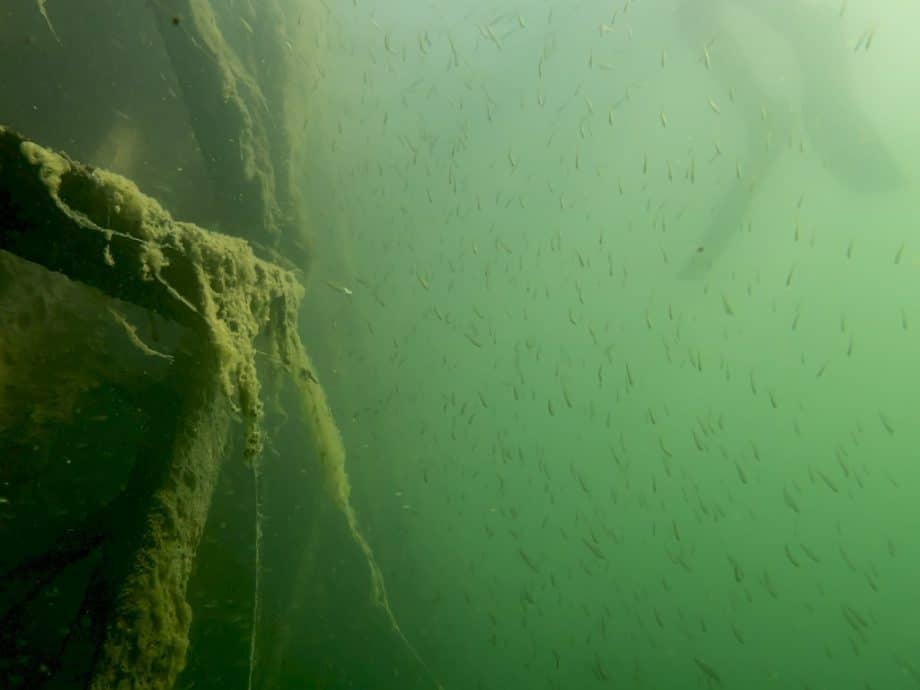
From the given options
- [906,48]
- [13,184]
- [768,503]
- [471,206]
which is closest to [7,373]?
[13,184]

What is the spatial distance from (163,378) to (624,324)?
241 feet

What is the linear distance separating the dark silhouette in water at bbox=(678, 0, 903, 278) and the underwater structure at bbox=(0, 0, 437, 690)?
1399cm

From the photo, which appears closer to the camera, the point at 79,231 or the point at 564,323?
the point at 79,231

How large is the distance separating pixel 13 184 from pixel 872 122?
71.6ft

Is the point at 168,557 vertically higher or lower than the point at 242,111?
lower

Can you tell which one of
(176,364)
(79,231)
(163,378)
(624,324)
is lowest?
(163,378)

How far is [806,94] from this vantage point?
15766 millimetres

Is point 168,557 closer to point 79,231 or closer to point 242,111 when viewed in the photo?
point 79,231

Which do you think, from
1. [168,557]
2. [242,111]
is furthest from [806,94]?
[168,557]

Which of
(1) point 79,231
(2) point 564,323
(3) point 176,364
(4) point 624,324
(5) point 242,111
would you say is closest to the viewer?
(1) point 79,231

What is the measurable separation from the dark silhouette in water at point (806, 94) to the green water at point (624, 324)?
0.12m

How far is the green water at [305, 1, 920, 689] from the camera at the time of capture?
632 inches

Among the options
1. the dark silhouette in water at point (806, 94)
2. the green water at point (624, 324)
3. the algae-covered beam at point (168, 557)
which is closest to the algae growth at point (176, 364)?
the algae-covered beam at point (168, 557)

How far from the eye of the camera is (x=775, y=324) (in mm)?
69375
